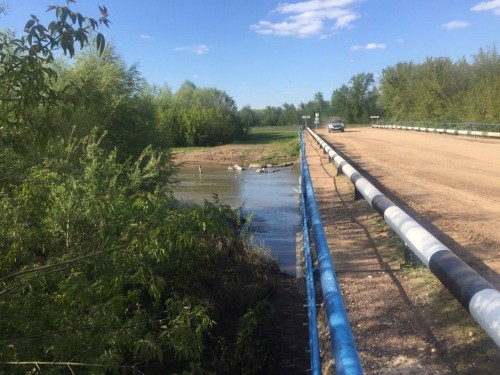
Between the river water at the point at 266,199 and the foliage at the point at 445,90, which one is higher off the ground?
the foliage at the point at 445,90

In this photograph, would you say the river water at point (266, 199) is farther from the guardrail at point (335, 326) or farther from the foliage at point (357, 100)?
the foliage at point (357, 100)

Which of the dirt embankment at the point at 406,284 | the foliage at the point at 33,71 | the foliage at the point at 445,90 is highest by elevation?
the foliage at the point at 445,90

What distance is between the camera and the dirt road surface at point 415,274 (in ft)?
11.8

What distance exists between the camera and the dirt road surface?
361 centimetres

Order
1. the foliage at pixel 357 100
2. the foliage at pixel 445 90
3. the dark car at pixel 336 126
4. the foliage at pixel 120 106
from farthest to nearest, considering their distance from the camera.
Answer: the foliage at pixel 357 100
the dark car at pixel 336 126
the foliage at pixel 445 90
the foliage at pixel 120 106

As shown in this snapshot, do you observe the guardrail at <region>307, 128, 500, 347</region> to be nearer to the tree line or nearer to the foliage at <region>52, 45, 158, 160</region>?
the foliage at <region>52, 45, 158, 160</region>

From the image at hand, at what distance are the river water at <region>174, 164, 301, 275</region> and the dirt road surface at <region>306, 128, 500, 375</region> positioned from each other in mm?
1611

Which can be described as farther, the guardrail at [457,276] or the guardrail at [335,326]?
the guardrail at [457,276]

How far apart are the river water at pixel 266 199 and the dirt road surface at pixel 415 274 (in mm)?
1611

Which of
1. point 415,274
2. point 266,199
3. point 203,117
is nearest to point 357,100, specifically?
point 203,117

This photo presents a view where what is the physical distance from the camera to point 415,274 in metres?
5.20

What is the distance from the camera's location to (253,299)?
24.9 feet


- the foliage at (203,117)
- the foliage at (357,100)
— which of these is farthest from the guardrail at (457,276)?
the foliage at (357,100)

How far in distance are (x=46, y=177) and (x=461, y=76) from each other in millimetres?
48843
